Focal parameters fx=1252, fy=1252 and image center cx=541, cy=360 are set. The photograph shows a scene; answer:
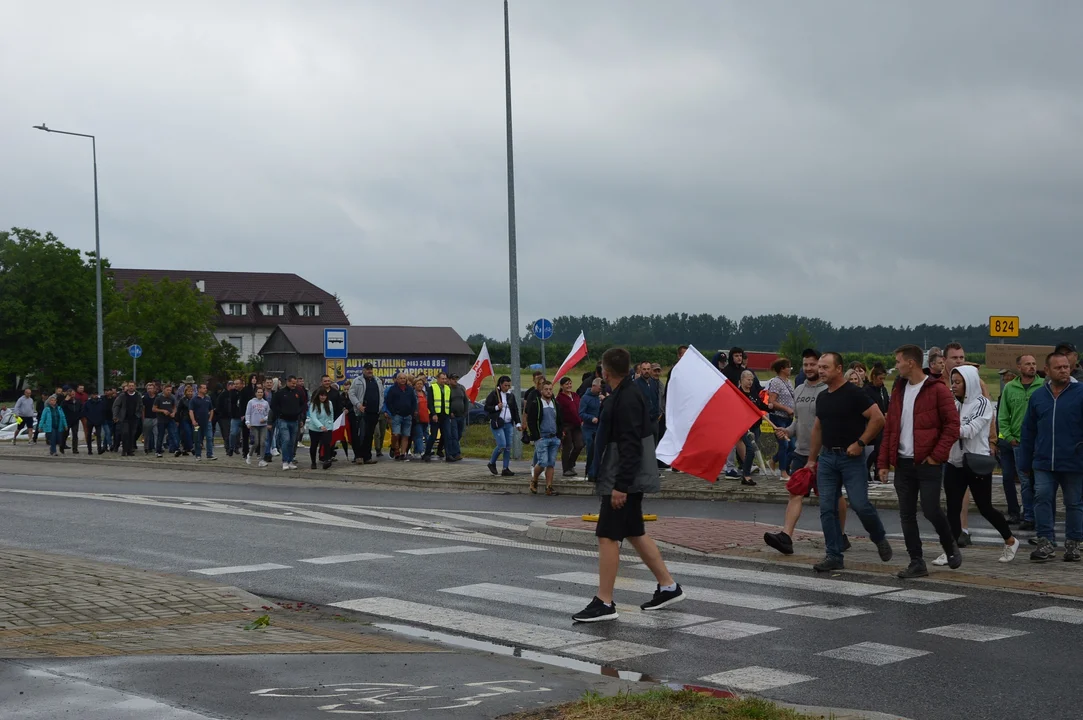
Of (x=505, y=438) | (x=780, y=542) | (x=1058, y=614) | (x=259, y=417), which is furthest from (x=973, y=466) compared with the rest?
(x=259, y=417)

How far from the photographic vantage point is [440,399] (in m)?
25.3

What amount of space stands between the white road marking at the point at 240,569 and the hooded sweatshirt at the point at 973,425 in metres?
6.35

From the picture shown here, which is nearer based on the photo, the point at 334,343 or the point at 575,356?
the point at 334,343

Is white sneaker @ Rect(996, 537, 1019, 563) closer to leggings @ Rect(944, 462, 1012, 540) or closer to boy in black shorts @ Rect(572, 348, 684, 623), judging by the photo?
leggings @ Rect(944, 462, 1012, 540)

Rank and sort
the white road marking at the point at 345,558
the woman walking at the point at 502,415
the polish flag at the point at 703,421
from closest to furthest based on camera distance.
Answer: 1. the white road marking at the point at 345,558
2. the polish flag at the point at 703,421
3. the woman walking at the point at 502,415

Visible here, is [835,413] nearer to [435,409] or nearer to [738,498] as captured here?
[738,498]

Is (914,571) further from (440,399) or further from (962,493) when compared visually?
(440,399)

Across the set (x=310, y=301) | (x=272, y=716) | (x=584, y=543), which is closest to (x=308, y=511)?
(x=584, y=543)

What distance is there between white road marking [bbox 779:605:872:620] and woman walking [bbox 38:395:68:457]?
93.4 ft

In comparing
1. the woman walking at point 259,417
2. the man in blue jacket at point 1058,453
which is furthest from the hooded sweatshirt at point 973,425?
the woman walking at point 259,417

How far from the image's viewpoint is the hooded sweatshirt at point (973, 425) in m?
11.6

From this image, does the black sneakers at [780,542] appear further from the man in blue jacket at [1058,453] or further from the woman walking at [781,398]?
the woman walking at [781,398]

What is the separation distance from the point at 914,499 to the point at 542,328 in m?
17.6

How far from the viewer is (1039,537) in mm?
11219
